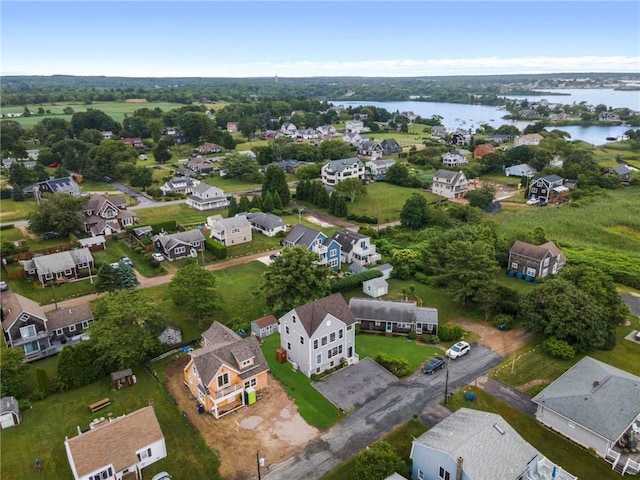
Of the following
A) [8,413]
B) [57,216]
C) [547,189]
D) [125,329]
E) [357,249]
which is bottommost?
[8,413]

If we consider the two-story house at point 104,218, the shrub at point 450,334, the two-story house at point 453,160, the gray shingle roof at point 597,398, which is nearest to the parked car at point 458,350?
the shrub at point 450,334

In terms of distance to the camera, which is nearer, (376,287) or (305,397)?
(305,397)

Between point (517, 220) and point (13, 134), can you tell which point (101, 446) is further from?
point (13, 134)

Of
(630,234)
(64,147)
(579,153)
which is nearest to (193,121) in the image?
(64,147)

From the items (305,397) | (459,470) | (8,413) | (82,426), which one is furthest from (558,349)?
(8,413)

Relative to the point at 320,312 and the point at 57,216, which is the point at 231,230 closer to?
the point at 57,216

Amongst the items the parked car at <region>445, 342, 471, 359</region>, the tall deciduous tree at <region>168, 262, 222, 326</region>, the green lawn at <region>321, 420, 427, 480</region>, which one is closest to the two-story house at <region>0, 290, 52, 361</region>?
the tall deciduous tree at <region>168, 262, 222, 326</region>

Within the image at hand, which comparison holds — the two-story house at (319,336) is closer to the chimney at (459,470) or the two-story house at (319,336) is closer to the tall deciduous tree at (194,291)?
the tall deciduous tree at (194,291)
